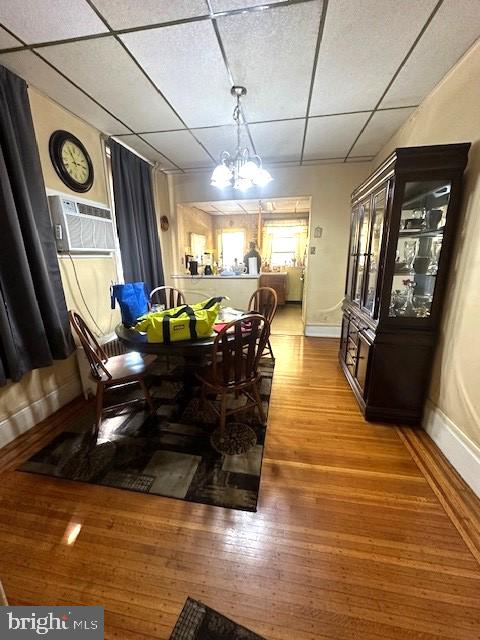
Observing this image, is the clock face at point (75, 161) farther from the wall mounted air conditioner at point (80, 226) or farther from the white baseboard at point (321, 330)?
the white baseboard at point (321, 330)

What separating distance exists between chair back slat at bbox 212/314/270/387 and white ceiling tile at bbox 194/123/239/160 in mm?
2067

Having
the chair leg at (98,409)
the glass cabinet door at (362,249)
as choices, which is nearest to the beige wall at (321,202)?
the glass cabinet door at (362,249)

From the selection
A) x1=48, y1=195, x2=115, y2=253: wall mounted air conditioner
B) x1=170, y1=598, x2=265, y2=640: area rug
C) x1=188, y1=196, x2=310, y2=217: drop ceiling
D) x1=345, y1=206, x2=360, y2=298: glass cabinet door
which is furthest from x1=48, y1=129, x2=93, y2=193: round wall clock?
x1=188, y1=196, x2=310, y2=217: drop ceiling

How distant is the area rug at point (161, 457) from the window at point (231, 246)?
5928mm

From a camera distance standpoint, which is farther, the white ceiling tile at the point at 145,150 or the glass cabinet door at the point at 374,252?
the white ceiling tile at the point at 145,150

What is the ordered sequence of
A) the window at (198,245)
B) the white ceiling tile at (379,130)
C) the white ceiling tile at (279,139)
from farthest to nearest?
the window at (198,245)
the white ceiling tile at (279,139)
the white ceiling tile at (379,130)

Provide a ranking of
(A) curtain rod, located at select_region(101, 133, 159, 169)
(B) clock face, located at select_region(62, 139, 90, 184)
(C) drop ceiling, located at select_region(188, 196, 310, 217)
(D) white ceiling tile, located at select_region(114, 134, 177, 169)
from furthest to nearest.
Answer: (C) drop ceiling, located at select_region(188, 196, 310, 217)
(D) white ceiling tile, located at select_region(114, 134, 177, 169)
(A) curtain rod, located at select_region(101, 133, 159, 169)
(B) clock face, located at select_region(62, 139, 90, 184)

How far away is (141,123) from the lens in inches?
95.1

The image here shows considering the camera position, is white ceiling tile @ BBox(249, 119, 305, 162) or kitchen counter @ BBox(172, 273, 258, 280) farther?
kitchen counter @ BBox(172, 273, 258, 280)

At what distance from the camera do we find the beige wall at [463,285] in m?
1.51

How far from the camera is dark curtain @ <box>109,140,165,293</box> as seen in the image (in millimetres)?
2779

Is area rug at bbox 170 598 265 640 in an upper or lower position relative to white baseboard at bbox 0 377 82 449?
lower

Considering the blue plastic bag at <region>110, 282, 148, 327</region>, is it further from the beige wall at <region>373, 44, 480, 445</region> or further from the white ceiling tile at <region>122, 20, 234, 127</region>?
the beige wall at <region>373, 44, 480, 445</region>

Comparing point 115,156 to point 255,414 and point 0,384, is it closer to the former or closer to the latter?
point 0,384
